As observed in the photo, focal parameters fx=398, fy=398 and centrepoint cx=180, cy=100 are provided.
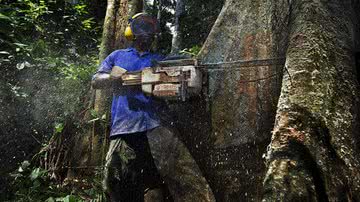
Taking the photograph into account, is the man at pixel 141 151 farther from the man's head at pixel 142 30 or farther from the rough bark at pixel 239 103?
the rough bark at pixel 239 103

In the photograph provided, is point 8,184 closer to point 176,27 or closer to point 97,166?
point 97,166

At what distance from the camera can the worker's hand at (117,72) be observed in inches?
148

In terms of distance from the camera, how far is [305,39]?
2.97m

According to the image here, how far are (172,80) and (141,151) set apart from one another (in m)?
0.78

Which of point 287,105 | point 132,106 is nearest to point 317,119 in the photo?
point 287,105

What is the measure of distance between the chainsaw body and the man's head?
1.63ft

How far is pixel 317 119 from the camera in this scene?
2.67m

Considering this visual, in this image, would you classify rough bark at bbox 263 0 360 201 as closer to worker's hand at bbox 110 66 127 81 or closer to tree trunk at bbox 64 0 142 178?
worker's hand at bbox 110 66 127 81

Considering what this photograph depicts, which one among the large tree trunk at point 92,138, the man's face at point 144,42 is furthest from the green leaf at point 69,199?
the man's face at point 144,42

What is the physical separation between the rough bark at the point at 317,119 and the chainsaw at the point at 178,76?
0.44 m

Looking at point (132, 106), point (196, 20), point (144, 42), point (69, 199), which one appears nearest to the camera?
point (132, 106)

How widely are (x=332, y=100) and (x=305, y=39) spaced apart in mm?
517

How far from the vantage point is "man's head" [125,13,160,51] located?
3.93m

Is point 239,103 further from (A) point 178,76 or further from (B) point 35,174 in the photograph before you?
(B) point 35,174
